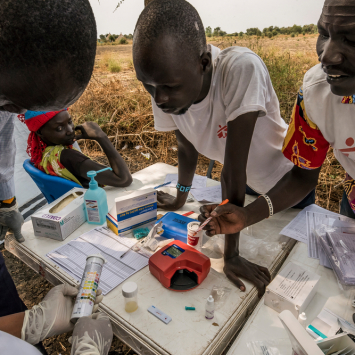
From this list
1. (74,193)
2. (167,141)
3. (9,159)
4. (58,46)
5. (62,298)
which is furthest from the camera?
(167,141)

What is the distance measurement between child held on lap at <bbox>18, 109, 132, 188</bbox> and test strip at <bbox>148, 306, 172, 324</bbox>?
983 millimetres

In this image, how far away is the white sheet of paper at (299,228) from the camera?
1.22m

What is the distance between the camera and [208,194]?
1636 millimetres

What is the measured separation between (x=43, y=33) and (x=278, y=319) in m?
1.00

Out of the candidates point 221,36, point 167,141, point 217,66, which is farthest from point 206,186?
point 221,36

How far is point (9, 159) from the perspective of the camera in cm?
173

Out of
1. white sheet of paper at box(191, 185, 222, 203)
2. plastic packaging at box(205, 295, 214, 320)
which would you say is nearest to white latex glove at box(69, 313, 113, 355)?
plastic packaging at box(205, 295, 214, 320)

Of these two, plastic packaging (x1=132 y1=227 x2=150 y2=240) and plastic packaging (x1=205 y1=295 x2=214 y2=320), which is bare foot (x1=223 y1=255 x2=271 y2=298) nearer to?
plastic packaging (x1=205 y1=295 x2=214 y2=320)

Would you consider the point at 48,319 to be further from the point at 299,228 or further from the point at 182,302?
the point at 299,228

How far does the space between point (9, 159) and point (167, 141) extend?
2.30 m

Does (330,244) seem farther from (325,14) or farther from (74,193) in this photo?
(74,193)

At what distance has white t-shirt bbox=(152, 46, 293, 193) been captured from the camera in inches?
37.8

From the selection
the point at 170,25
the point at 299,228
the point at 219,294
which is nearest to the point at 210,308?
the point at 219,294

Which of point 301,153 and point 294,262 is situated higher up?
point 301,153
